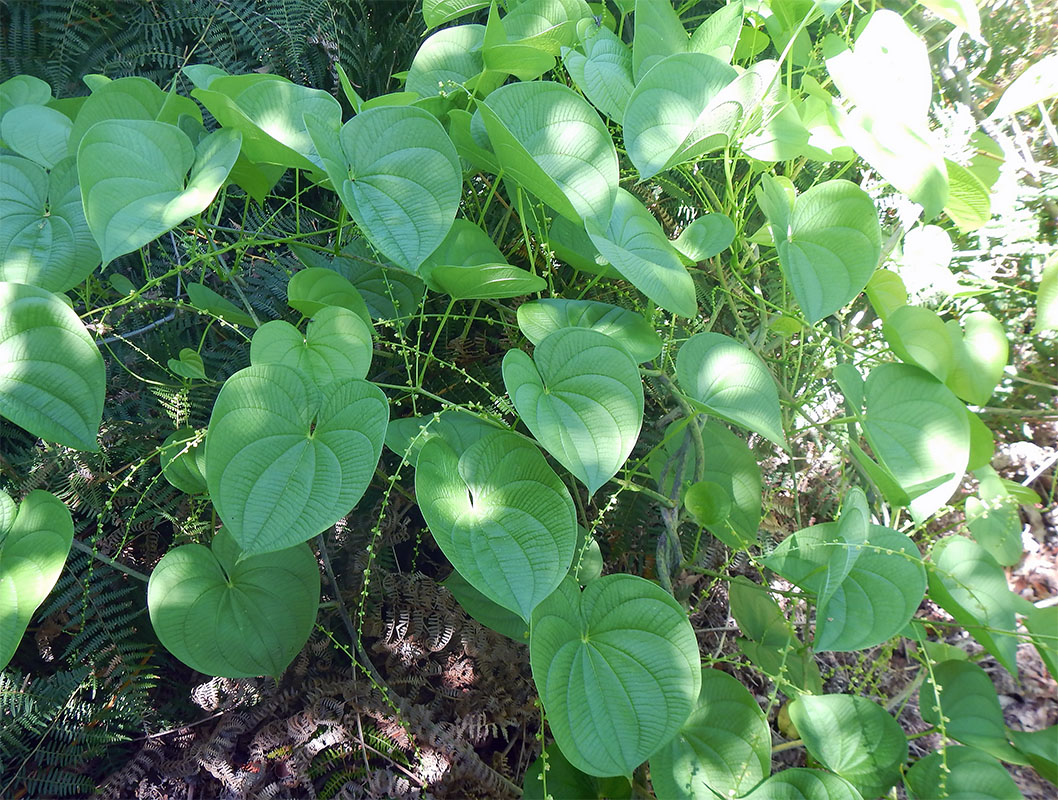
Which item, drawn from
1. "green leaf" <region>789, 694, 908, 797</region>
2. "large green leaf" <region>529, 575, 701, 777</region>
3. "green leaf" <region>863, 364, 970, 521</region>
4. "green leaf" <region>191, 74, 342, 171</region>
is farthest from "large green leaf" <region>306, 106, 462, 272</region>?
"green leaf" <region>789, 694, 908, 797</region>

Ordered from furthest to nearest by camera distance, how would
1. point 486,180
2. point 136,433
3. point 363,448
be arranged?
point 136,433, point 486,180, point 363,448

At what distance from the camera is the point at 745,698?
31.1 inches

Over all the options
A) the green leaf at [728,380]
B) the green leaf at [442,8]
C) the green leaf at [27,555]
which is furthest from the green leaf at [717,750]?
the green leaf at [442,8]

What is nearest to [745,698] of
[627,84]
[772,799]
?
[772,799]

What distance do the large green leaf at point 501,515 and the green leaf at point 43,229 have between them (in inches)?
17.0

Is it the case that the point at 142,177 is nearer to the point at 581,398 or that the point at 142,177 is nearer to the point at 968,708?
the point at 581,398

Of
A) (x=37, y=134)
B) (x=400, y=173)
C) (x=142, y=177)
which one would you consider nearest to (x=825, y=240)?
(x=400, y=173)

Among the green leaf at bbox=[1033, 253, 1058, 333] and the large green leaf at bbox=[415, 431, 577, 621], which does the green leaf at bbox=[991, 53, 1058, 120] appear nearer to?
the green leaf at bbox=[1033, 253, 1058, 333]

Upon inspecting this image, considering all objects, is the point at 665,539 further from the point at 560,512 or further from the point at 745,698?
the point at 560,512

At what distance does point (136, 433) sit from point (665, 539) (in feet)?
2.99

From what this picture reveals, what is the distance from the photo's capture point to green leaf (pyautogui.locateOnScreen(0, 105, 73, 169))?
2.82ft

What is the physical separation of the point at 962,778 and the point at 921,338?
525 mm

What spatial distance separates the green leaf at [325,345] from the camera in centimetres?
76

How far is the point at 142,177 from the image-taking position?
0.70m
